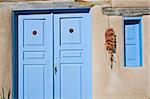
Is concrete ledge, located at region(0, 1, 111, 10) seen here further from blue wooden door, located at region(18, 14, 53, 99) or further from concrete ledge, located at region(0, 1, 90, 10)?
blue wooden door, located at region(18, 14, 53, 99)

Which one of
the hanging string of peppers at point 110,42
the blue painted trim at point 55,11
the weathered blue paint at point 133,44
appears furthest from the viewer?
the blue painted trim at point 55,11

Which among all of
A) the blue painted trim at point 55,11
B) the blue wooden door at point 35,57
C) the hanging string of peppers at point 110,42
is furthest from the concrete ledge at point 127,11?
the blue wooden door at point 35,57

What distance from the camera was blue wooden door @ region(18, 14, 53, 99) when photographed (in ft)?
26.4

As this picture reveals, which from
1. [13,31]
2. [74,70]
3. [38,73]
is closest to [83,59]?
[74,70]

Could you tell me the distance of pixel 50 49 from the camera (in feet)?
26.3

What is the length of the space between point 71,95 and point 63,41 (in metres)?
1.11

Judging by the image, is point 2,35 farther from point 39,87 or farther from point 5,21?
point 39,87

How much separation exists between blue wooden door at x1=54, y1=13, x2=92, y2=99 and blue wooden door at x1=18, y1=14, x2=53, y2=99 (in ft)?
0.53

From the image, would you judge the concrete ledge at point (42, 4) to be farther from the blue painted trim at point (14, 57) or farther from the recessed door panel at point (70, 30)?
the recessed door panel at point (70, 30)

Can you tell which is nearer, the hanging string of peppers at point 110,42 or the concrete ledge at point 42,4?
the hanging string of peppers at point 110,42

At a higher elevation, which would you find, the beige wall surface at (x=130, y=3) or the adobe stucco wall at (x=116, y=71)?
the beige wall surface at (x=130, y=3)

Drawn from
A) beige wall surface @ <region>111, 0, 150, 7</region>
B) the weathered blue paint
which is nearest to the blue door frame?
beige wall surface @ <region>111, 0, 150, 7</region>

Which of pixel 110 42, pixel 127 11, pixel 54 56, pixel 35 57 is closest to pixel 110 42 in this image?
pixel 110 42

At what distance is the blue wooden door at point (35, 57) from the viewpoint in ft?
26.4
